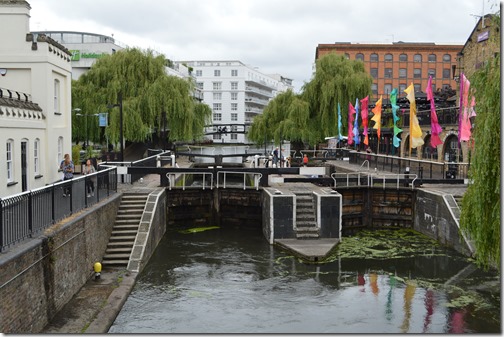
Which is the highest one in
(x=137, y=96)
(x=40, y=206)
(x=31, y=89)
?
(x=137, y=96)

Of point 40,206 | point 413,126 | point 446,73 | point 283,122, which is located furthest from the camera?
point 446,73

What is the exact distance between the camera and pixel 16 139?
20.1m

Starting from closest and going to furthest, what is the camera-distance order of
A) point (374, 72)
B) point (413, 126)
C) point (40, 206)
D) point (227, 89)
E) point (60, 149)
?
point (40, 206) < point (60, 149) < point (413, 126) < point (374, 72) < point (227, 89)

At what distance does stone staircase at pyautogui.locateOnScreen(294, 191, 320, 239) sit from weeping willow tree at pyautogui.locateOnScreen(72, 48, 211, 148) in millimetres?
19530

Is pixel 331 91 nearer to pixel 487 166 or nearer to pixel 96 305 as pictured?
pixel 487 166

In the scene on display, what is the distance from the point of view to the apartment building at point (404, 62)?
295 ft

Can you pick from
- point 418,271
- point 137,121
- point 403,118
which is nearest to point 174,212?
point 418,271

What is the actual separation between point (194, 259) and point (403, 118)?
35.0 meters

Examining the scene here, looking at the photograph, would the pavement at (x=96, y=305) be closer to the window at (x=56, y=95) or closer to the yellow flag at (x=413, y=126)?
the window at (x=56, y=95)

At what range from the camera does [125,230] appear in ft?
68.6

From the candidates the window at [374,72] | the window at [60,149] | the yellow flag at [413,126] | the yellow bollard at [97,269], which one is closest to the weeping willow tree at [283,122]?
the yellow flag at [413,126]

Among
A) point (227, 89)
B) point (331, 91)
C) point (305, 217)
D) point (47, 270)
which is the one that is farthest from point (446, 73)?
point (47, 270)

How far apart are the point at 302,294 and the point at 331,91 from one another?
110 feet

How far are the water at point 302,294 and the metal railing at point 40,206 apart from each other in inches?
114
